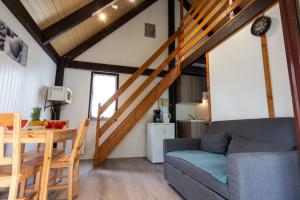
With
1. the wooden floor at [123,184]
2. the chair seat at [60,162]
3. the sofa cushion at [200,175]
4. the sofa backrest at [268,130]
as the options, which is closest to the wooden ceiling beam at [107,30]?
the wooden floor at [123,184]

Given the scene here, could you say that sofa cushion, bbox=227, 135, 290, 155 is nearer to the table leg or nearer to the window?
Answer: the table leg

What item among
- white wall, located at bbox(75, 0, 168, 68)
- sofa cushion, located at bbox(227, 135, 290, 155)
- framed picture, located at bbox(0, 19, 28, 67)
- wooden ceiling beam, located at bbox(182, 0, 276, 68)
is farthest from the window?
sofa cushion, located at bbox(227, 135, 290, 155)

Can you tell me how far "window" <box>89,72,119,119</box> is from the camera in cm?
436

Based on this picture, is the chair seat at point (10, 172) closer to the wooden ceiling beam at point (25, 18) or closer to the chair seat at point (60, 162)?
the chair seat at point (60, 162)

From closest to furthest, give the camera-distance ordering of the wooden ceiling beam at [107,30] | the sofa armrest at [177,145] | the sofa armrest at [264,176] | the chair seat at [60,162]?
1. the sofa armrest at [264,176]
2. the chair seat at [60,162]
3. the sofa armrest at [177,145]
4. the wooden ceiling beam at [107,30]

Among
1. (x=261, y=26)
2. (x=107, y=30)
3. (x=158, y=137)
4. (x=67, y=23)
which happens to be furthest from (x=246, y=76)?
(x=107, y=30)

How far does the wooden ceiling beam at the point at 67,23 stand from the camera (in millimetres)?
3035

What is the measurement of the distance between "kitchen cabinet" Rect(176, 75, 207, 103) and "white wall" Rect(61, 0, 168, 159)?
2.82 ft

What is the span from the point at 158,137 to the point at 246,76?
234 centimetres

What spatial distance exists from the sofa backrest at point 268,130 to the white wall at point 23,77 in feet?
10.4

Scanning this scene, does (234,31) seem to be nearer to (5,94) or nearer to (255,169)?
(255,169)

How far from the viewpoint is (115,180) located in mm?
2521

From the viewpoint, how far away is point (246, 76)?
7.30ft

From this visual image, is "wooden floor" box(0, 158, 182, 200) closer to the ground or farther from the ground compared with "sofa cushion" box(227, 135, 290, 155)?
closer to the ground
